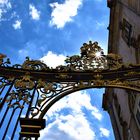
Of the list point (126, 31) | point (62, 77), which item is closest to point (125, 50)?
Answer: point (126, 31)

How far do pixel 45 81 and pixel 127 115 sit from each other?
56.7 ft

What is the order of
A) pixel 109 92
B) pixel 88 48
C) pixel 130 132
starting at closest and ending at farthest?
1. pixel 88 48
2. pixel 130 132
3. pixel 109 92

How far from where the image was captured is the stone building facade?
22.9m

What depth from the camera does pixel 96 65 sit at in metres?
10.8

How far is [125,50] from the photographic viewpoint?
2612 cm

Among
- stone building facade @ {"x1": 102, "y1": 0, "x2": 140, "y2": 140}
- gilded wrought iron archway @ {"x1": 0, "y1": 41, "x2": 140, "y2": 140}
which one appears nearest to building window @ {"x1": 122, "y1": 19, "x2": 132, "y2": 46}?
stone building facade @ {"x1": 102, "y1": 0, "x2": 140, "y2": 140}

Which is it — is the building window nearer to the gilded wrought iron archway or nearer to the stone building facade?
the stone building facade

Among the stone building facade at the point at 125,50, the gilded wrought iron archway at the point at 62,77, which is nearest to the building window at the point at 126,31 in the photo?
the stone building facade at the point at 125,50

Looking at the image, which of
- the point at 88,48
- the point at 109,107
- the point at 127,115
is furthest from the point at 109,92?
the point at 88,48

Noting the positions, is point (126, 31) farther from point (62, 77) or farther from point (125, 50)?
point (62, 77)

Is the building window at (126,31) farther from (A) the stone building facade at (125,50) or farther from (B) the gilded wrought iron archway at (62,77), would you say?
(B) the gilded wrought iron archway at (62,77)

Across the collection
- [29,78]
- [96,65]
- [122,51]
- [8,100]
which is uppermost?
[122,51]

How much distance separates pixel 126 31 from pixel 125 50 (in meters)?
1.43

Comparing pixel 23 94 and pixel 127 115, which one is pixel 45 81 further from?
pixel 127 115
